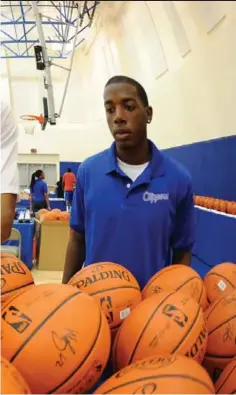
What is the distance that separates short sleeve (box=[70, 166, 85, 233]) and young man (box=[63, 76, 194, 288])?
0.05ft

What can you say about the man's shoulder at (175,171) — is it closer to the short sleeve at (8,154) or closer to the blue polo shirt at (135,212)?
the blue polo shirt at (135,212)

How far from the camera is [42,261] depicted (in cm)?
575

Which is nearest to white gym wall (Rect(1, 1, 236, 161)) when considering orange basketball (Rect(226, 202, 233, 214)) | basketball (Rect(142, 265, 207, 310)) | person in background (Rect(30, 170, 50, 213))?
basketball (Rect(142, 265, 207, 310))

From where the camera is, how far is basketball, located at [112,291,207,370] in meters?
0.84

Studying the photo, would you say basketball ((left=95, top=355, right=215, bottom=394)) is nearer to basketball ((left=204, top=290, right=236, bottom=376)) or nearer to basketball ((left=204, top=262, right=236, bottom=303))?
basketball ((left=204, top=290, right=236, bottom=376))

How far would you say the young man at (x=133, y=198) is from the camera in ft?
4.77

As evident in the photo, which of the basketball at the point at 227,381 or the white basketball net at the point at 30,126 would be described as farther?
the white basketball net at the point at 30,126

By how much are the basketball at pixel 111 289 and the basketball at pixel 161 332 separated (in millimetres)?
55

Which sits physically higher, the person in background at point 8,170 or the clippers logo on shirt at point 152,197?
the person in background at point 8,170

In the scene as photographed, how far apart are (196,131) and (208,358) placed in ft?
19.8

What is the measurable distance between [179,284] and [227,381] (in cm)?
36

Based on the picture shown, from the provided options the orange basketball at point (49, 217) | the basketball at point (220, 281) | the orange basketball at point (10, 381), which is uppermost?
the orange basketball at point (10, 381)

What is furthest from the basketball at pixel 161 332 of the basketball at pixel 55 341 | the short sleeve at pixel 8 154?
the short sleeve at pixel 8 154

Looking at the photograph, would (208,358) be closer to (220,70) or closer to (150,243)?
(150,243)
